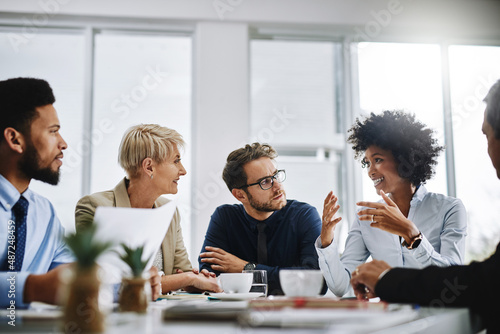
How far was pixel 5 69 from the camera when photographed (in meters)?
4.04

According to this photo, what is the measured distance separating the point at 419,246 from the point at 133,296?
50.1 inches

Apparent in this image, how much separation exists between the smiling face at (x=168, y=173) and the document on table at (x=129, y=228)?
129cm

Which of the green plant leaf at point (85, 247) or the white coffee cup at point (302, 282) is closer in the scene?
the green plant leaf at point (85, 247)

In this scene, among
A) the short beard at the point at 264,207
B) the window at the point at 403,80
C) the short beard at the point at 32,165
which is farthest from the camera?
the window at the point at 403,80

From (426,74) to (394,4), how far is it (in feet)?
2.25

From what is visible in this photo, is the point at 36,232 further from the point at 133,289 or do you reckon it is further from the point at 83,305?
the point at 83,305

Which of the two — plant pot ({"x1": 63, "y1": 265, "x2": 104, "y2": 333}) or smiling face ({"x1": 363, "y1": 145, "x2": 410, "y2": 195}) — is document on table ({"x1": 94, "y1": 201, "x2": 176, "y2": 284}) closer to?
plant pot ({"x1": 63, "y1": 265, "x2": 104, "y2": 333})

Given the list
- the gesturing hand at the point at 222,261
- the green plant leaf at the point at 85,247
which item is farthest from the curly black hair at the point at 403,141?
the green plant leaf at the point at 85,247

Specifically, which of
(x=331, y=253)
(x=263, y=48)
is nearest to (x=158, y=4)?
(x=263, y=48)

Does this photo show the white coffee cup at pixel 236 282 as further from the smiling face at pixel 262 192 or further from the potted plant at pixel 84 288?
the smiling face at pixel 262 192

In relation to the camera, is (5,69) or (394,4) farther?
(394,4)

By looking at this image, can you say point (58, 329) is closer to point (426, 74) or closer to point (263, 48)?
point (263, 48)

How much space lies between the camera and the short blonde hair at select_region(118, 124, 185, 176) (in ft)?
8.71

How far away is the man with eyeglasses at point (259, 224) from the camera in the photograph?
8.48 feet
